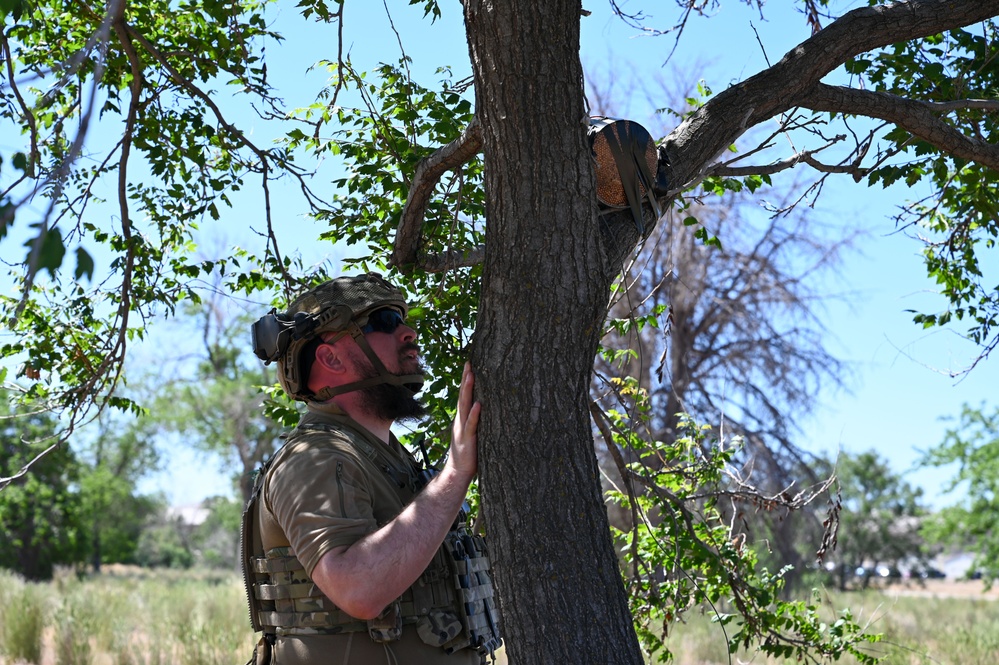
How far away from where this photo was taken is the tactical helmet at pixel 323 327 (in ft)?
10.4

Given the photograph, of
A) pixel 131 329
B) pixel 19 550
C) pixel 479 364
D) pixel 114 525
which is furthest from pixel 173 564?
pixel 479 364

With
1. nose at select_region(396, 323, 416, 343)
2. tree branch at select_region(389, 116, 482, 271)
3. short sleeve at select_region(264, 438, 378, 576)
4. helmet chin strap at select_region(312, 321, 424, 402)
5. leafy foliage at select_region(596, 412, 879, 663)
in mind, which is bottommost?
leafy foliage at select_region(596, 412, 879, 663)

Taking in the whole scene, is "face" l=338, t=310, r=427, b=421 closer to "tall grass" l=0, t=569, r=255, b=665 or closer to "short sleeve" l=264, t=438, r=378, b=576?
"short sleeve" l=264, t=438, r=378, b=576

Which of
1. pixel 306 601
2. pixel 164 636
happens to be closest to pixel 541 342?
pixel 306 601

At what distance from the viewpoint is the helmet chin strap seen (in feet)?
10.4

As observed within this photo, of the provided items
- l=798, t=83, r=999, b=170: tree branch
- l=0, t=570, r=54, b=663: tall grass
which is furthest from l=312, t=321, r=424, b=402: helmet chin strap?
l=0, t=570, r=54, b=663: tall grass

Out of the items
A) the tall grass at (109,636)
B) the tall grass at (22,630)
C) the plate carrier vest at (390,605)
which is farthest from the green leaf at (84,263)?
the tall grass at (22,630)


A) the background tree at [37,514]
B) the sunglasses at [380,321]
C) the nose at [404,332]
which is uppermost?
the background tree at [37,514]

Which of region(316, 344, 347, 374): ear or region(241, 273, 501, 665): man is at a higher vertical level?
region(316, 344, 347, 374): ear

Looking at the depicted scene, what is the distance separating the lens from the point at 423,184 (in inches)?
140

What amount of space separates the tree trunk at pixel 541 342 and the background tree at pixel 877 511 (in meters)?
36.0

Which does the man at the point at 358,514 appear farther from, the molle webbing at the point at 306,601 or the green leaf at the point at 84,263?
the green leaf at the point at 84,263

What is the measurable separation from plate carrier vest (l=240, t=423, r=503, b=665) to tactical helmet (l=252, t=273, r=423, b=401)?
0.25 metres

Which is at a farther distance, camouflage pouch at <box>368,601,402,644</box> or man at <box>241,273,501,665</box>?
camouflage pouch at <box>368,601,402,644</box>
